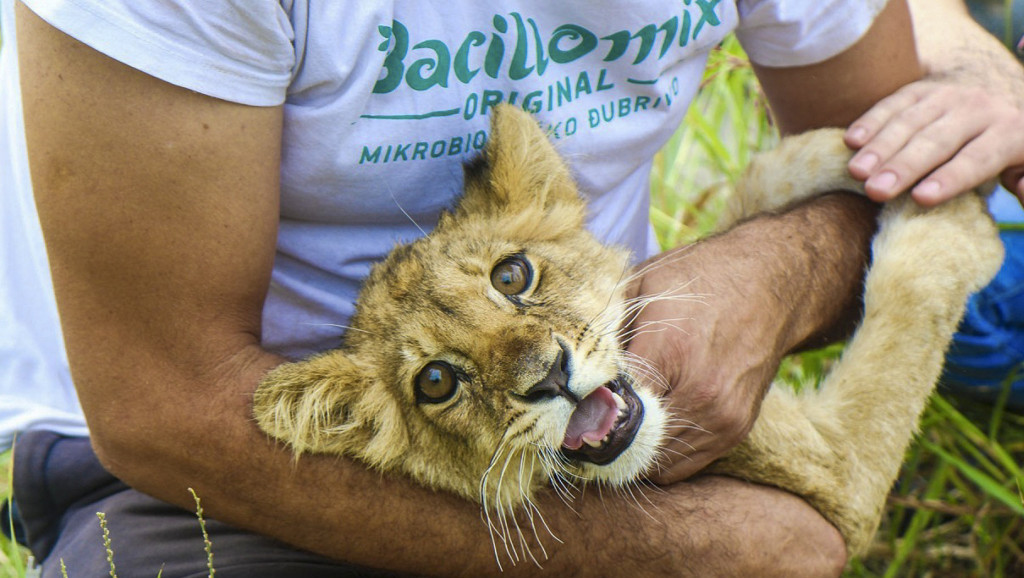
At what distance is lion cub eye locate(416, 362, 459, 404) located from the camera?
86.2 inches

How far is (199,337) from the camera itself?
6.87ft

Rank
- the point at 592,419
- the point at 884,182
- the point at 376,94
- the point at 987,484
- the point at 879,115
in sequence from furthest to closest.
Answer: the point at 987,484 < the point at 879,115 < the point at 884,182 < the point at 376,94 < the point at 592,419

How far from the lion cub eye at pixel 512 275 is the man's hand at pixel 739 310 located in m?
0.31

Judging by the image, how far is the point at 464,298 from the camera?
2213 millimetres

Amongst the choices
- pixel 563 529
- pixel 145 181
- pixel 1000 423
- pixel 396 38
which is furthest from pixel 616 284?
pixel 1000 423

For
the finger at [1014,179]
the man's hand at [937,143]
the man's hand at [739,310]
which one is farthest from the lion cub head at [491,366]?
the finger at [1014,179]

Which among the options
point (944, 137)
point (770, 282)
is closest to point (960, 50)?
point (944, 137)

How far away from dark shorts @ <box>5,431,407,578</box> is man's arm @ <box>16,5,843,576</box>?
24 cm

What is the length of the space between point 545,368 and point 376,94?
786mm

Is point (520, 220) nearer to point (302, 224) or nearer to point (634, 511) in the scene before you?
point (302, 224)

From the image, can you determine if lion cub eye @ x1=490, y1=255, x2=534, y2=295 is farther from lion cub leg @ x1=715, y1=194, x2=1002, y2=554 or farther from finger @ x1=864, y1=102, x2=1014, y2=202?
finger @ x1=864, y1=102, x2=1014, y2=202

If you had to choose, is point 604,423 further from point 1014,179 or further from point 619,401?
point 1014,179

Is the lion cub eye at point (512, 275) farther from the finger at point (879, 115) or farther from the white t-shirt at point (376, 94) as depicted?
the finger at point (879, 115)

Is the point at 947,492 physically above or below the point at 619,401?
below
